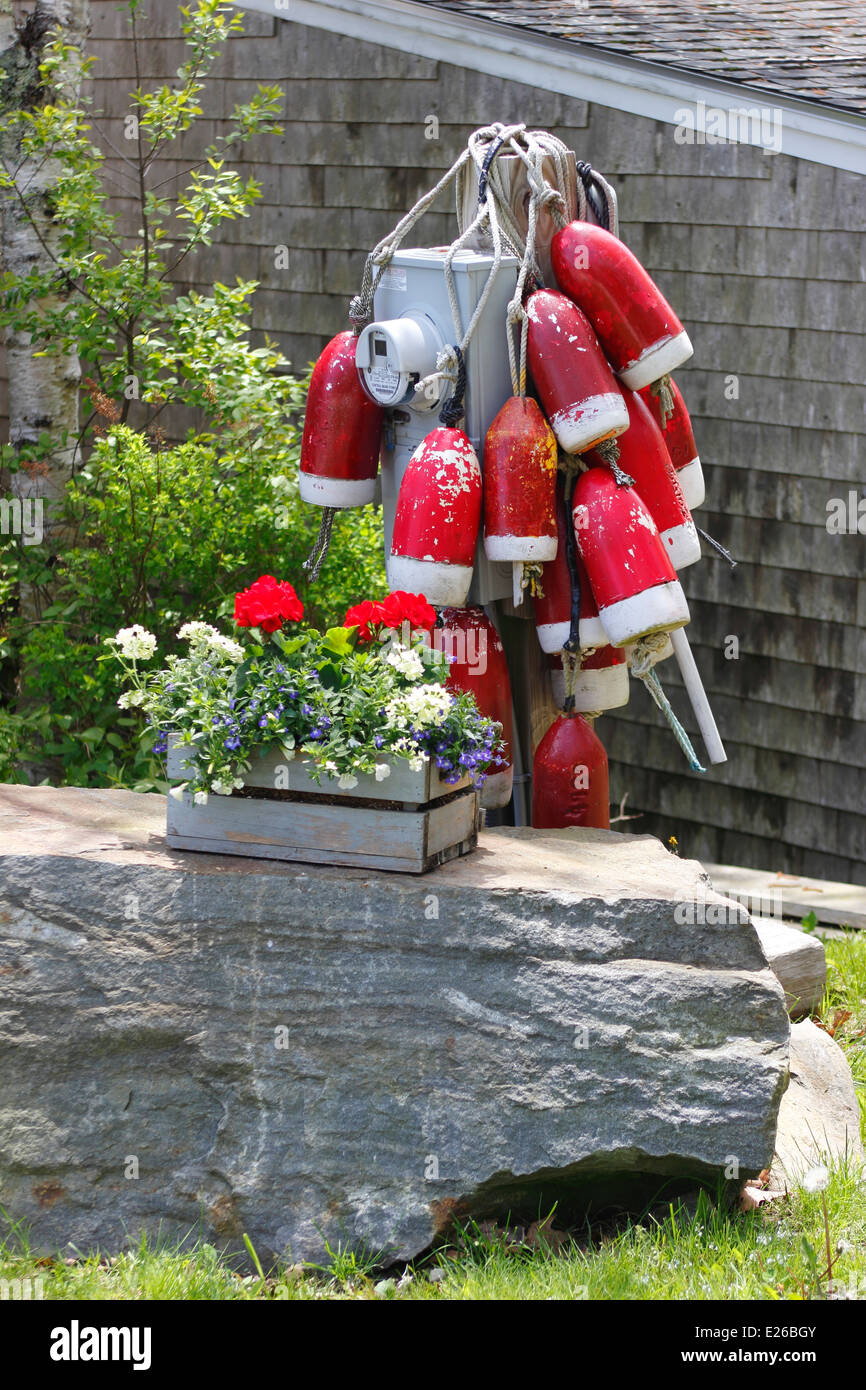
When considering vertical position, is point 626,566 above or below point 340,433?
below

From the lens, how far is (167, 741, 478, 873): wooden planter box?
8.78 ft

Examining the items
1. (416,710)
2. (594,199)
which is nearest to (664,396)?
(594,199)

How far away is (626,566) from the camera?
2977mm

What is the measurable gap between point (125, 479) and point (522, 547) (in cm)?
212

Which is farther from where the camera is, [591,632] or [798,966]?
[798,966]

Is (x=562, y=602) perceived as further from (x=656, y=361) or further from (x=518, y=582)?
(x=656, y=361)

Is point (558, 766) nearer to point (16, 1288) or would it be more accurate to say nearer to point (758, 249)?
point (16, 1288)

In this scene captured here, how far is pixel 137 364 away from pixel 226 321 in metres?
0.42

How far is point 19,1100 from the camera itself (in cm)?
271

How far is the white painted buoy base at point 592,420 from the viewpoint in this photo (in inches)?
118

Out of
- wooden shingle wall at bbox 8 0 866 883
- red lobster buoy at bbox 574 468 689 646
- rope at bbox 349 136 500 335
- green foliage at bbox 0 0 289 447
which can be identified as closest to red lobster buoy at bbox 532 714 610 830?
red lobster buoy at bbox 574 468 689 646

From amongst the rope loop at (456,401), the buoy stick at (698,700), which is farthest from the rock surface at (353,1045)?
the rope loop at (456,401)

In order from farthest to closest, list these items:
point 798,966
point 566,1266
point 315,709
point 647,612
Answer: point 798,966, point 647,612, point 315,709, point 566,1266
